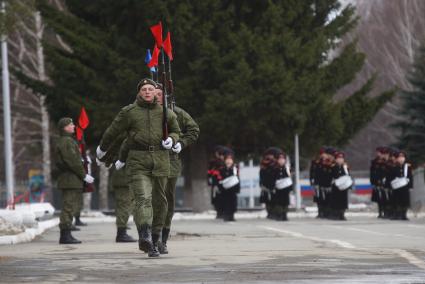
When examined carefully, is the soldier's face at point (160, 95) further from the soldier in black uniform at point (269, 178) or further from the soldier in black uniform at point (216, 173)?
the soldier in black uniform at point (269, 178)

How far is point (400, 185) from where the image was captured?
2966 cm

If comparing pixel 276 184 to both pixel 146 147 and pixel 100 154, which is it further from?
pixel 146 147

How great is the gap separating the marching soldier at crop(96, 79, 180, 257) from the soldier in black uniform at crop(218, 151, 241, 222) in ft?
54.7

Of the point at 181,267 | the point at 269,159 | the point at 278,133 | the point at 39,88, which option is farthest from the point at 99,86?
the point at 181,267

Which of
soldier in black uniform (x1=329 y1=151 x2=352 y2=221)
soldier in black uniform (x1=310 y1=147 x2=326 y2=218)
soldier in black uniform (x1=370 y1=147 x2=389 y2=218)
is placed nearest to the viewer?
soldier in black uniform (x1=370 y1=147 x2=389 y2=218)

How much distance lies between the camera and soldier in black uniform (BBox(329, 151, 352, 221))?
3047 cm

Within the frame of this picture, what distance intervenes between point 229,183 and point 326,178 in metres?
2.22

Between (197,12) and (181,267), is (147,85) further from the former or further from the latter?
(197,12)

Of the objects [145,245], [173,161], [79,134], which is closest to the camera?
[145,245]

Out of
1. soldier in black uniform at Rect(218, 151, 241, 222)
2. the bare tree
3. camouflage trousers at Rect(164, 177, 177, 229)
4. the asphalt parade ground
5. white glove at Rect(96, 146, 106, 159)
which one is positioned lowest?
the asphalt parade ground

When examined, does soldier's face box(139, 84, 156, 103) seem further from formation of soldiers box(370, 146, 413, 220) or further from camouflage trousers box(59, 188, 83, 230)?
formation of soldiers box(370, 146, 413, 220)

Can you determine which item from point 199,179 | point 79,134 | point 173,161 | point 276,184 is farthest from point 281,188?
point 173,161

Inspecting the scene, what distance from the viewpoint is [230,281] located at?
1037 centimetres

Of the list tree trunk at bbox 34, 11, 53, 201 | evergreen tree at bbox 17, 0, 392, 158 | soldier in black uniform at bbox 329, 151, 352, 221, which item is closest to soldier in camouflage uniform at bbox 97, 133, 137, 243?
soldier in black uniform at bbox 329, 151, 352, 221
